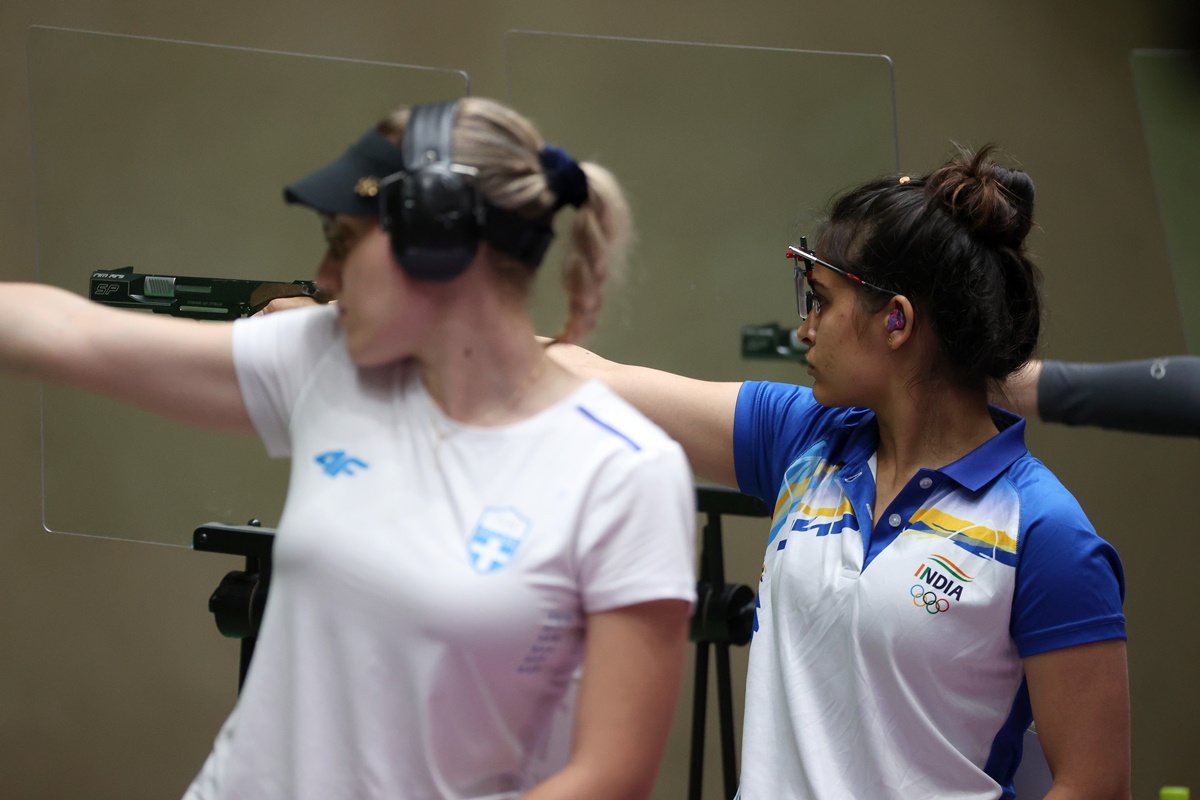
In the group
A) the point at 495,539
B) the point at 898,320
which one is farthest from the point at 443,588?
the point at 898,320

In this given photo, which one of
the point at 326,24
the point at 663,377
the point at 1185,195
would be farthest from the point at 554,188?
the point at 326,24

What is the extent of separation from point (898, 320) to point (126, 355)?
89 cm

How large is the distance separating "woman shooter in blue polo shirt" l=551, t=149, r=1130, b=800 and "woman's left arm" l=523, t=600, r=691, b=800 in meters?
0.50

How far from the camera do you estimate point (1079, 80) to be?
12.2 ft

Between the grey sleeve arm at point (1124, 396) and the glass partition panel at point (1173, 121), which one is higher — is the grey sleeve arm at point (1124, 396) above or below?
below

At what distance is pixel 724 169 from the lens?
2.29m

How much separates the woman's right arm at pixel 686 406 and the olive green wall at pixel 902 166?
1948mm

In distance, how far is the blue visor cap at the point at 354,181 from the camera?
0.93 meters

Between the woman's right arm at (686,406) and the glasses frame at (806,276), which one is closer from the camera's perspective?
the glasses frame at (806,276)

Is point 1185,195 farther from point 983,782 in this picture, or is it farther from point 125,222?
point 125,222

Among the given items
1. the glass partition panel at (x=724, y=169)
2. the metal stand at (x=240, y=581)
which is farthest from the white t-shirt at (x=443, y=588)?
the glass partition panel at (x=724, y=169)

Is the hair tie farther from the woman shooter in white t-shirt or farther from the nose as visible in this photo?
the nose

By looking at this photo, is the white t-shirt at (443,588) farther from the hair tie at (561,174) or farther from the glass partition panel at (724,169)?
the glass partition panel at (724,169)

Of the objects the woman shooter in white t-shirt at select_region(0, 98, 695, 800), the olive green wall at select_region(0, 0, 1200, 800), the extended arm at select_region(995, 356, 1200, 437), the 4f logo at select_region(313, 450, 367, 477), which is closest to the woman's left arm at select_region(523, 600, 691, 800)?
the woman shooter in white t-shirt at select_region(0, 98, 695, 800)
